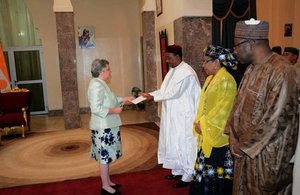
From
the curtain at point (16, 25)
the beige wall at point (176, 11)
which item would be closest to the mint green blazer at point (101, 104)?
the beige wall at point (176, 11)

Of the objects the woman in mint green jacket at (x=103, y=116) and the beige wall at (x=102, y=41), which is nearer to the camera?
the woman in mint green jacket at (x=103, y=116)

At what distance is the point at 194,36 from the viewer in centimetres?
424

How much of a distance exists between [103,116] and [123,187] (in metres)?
1.04

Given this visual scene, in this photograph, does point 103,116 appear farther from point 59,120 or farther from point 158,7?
point 59,120

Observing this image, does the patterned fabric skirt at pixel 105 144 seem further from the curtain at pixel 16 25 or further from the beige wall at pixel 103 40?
the curtain at pixel 16 25

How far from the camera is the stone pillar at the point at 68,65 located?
6336mm

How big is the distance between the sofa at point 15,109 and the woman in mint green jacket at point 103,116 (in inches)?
138

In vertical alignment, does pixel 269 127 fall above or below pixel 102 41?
below

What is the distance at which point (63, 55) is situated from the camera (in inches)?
253

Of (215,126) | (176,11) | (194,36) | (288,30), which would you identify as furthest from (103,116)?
(288,30)

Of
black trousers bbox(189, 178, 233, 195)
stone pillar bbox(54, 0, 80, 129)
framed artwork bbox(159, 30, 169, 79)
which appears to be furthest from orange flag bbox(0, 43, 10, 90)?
black trousers bbox(189, 178, 233, 195)

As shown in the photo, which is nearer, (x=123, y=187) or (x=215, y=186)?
(x=215, y=186)

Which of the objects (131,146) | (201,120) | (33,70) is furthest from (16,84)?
(201,120)

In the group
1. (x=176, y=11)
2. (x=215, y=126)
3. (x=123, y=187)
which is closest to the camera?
(x=215, y=126)
